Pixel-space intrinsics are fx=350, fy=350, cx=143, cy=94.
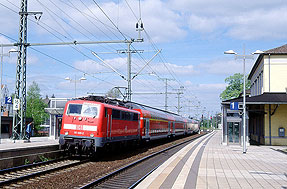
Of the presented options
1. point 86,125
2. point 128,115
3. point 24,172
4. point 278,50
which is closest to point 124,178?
point 24,172

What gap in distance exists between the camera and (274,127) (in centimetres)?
2991

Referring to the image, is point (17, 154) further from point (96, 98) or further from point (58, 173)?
point (96, 98)

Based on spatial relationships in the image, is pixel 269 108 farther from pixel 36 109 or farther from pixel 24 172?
pixel 36 109

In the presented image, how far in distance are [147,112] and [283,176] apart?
15565mm

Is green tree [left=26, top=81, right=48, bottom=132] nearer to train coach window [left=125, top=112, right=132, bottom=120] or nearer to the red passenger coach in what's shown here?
train coach window [left=125, top=112, right=132, bottom=120]

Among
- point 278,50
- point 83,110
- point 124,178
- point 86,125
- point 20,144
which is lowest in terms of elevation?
point 124,178

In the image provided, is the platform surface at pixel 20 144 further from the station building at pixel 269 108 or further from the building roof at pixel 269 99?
the building roof at pixel 269 99

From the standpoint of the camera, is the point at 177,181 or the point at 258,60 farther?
the point at 258,60

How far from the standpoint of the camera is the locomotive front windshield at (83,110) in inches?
645

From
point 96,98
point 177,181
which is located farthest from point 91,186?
point 96,98

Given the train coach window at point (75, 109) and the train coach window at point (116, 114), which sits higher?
the train coach window at point (75, 109)

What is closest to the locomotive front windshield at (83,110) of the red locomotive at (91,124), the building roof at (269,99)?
the red locomotive at (91,124)

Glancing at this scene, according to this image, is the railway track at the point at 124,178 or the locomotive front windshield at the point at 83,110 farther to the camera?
the locomotive front windshield at the point at 83,110

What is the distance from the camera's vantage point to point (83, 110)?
16.6 m
